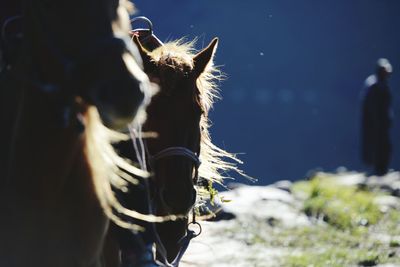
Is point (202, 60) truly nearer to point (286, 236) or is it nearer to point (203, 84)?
point (203, 84)

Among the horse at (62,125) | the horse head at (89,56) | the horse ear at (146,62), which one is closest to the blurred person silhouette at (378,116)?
the horse ear at (146,62)

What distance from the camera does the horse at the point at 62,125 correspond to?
2.97m

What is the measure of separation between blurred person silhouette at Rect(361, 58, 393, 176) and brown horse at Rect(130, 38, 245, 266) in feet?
32.6

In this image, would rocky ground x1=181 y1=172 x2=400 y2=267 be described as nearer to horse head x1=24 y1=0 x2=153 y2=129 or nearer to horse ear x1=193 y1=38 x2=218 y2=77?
horse ear x1=193 y1=38 x2=218 y2=77

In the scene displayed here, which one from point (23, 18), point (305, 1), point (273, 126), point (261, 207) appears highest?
point (305, 1)

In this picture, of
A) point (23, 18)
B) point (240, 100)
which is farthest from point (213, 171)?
point (240, 100)

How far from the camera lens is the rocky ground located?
8602mm

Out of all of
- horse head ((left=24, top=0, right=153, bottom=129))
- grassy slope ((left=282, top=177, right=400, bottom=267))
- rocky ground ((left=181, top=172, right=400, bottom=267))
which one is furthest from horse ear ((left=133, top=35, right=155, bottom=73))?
grassy slope ((left=282, top=177, right=400, bottom=267))

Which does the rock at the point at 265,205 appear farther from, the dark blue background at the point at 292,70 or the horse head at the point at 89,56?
the dark blue background at the point at 292,70

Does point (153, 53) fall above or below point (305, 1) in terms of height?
below

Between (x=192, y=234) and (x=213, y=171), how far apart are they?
2.50ft

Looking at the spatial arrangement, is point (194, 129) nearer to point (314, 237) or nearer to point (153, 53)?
point (153, 53)

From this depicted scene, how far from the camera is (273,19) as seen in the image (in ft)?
114

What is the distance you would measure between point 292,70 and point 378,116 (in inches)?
793
